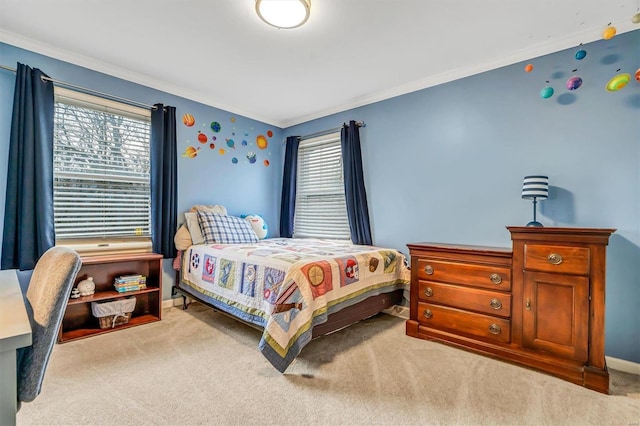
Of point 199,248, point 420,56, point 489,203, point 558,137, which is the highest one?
point 420,56

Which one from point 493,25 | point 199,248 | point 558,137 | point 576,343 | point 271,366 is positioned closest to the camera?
point 576,343

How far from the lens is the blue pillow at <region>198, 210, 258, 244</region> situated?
320 centimetres

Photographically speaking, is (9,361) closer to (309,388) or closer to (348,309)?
(309,388)

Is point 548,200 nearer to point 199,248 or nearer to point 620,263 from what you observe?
point 620,263

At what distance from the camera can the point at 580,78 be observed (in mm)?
2174

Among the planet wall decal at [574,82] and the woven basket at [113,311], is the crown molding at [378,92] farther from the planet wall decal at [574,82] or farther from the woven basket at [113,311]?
the woven basket at [113,311]

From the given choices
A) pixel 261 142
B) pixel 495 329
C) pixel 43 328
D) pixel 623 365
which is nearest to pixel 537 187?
pixel 495 329

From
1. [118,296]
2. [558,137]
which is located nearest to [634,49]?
[558,137]

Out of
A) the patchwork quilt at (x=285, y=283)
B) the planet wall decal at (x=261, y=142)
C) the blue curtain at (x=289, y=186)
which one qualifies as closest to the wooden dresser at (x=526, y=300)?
the patchwork quilt at (x=285, y=283)

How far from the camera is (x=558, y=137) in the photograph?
Answer: 2.31 meters

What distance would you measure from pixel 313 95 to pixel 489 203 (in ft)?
7.05

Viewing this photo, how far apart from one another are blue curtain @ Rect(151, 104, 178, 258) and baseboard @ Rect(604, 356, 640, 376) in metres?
3.75

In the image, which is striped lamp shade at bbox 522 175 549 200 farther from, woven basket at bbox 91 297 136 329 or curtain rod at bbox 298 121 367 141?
woven basket at bbox 91 297 136 329

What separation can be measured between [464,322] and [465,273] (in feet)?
1.20
